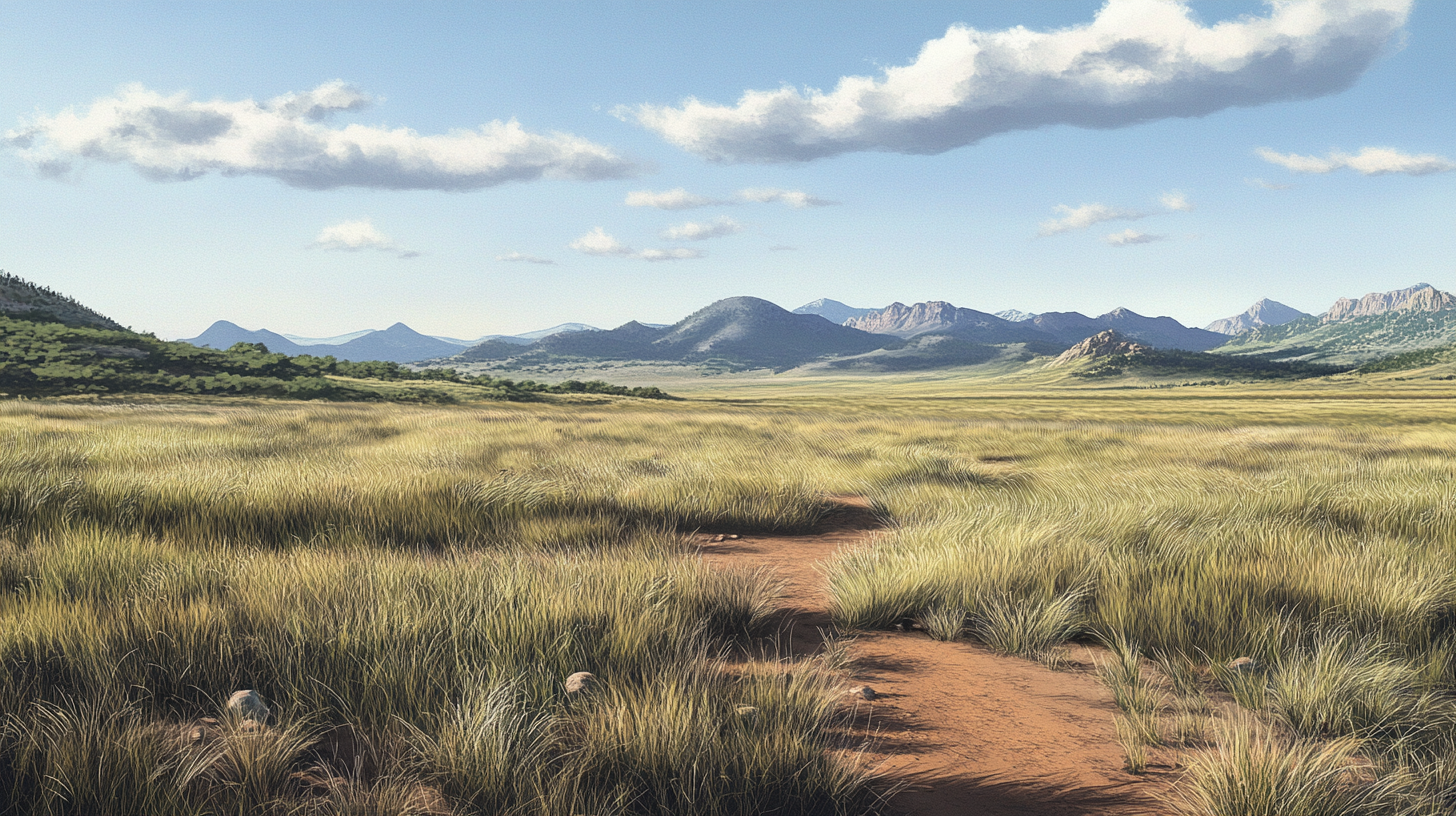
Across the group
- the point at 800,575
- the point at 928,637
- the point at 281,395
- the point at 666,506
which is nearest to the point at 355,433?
the point at 666,506

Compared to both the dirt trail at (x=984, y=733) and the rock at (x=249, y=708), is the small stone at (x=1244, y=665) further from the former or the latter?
→ the rock at (x=249, y=708)

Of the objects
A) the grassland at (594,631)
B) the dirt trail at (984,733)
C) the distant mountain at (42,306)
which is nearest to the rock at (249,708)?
the grassland at (594,631)

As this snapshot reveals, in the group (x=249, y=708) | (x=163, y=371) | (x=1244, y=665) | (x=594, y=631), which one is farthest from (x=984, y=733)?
(x=163, y=371)

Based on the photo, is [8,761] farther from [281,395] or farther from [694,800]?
[281,395]

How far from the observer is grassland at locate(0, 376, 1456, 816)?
225 cm

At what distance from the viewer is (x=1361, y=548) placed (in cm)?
536

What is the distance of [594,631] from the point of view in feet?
11.1

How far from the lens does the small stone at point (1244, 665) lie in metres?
3.44

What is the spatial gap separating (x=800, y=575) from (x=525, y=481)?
3.83 m

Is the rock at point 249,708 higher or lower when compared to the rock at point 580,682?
higher

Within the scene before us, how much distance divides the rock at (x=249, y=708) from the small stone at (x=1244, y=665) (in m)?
4.02

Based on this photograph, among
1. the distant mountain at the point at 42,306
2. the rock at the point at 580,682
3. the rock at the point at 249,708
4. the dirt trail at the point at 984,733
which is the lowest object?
the dirt trail at the point at 984,733

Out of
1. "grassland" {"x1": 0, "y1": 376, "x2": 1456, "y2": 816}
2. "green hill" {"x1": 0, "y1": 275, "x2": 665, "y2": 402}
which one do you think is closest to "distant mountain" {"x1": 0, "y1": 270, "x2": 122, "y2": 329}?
"green hill" {"x1": 0, "y1": 275, "x2": 665, "y2": 402}

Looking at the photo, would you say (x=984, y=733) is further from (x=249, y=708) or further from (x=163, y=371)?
(x=163, y=371)
